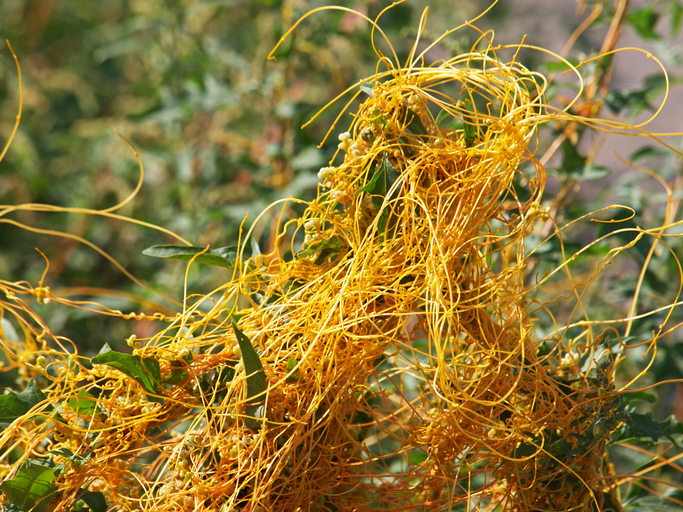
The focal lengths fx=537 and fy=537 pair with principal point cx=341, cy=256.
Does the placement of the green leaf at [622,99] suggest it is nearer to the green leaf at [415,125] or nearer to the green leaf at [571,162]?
the green leaf at [571,162]

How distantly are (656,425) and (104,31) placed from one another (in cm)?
252

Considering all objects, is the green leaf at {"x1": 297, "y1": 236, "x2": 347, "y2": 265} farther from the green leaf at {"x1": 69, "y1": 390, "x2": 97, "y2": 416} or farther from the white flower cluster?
the green leaf at {"x1": 69, "y1": 390, "x2": 97, "y2": 416}

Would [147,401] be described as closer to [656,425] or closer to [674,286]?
[656,425]

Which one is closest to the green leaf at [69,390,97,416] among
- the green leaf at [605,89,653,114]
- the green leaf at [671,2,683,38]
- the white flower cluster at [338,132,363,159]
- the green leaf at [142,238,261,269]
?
the green leaf at [142,238,261,269]

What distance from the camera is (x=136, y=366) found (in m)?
0.68

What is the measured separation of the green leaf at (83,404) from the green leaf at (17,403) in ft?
0.18

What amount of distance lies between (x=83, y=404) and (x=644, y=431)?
803 mm

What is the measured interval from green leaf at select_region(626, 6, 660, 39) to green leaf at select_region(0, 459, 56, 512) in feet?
4.57

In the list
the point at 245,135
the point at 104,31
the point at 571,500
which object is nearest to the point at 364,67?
the point at 245,135

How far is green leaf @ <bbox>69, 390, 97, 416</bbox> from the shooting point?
0.72 metres

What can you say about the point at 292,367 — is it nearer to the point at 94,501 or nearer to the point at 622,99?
the point at 94,501

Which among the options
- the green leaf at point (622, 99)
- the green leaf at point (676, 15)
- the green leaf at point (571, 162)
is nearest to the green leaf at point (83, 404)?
the green leaf at point (571, 162)

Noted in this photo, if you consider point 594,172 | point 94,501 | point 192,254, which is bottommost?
point 94,501

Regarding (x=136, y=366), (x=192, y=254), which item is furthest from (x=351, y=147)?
(x=136, y=366)
